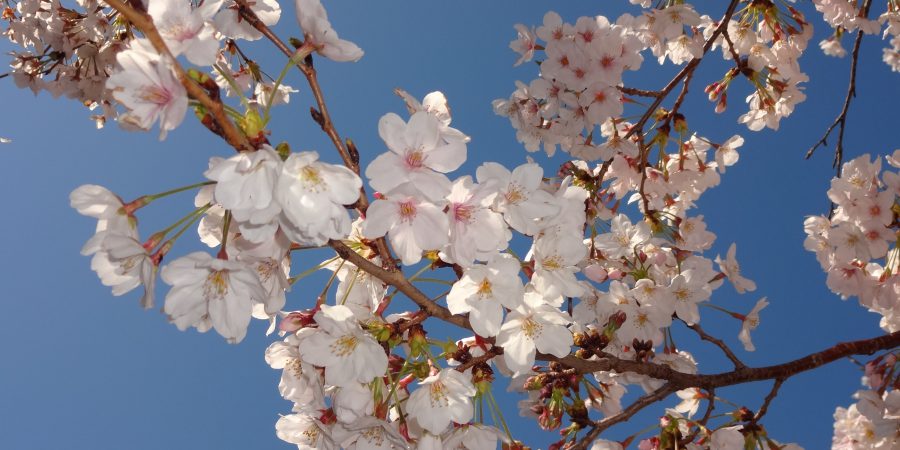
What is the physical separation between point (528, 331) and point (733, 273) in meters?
1.79

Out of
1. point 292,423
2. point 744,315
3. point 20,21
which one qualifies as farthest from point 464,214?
point 20,21

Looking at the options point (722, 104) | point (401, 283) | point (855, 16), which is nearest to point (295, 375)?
point (401, 283)

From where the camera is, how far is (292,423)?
1849 millimetres

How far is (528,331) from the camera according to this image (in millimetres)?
1649

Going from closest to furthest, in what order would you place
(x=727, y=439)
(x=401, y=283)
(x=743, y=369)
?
(x=401, y=283) → (x=727, y=439) → (x=743, y=369)

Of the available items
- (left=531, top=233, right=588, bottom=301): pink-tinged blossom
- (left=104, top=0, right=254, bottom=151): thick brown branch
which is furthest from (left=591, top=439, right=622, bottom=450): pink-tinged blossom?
(left=104, top=0, right=254, bottom=151): thick brown branch

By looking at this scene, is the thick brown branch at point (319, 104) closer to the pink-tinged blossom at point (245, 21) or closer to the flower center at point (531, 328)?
the pink-tinged blossom at point (245, 21)

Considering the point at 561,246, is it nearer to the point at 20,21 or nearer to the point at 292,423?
the point at 292,423

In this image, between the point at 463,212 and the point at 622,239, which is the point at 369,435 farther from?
the point at 622,239

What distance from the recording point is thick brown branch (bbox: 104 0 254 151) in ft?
3.43

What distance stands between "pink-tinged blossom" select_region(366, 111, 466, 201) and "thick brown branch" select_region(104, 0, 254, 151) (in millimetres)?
322

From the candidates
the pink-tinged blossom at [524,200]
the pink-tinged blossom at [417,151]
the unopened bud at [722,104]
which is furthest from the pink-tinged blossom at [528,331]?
the unopened bud at [722,104]

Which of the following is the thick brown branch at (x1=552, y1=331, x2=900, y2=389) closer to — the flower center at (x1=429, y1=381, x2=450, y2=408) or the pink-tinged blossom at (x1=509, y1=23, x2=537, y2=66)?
the flower center at (x1=429, y1=381, x2=450, y2=408)

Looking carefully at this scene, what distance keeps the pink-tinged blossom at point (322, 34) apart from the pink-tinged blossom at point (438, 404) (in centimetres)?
80
